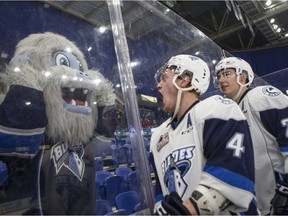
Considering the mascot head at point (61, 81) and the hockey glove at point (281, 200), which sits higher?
the mascot head at point (61, 81)

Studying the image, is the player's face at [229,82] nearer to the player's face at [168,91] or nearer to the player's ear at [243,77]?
the player's ear at [243,77]

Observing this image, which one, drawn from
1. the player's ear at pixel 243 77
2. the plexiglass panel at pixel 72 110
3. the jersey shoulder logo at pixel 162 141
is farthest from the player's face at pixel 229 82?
the jersey shoulder logo at pixel 162 141

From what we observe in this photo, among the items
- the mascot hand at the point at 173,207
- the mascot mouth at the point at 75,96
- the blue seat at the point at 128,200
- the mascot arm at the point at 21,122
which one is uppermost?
the mascot mouth at the point at 75,96

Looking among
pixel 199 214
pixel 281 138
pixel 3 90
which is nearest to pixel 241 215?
pixel 199 214

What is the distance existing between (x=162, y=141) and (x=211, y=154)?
23cm

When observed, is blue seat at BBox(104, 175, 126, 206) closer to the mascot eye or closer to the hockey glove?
the mascot eye

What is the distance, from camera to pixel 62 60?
105 centimetres

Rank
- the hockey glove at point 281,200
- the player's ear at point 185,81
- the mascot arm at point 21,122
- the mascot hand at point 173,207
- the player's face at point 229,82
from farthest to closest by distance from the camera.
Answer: the player's face at point 229,82 < the hockey glove at point 281,200 < the player's ear at point 185,81 < the mascot arm at point 21,122 < the mascot hand at point 173,207

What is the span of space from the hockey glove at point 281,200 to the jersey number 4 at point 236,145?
1.62 feet

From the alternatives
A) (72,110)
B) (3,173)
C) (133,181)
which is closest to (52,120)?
(72,110)

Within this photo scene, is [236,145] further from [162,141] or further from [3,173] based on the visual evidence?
[3,173]

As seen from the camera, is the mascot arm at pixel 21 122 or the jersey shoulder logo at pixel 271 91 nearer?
the mascot arm at pixel 21 122

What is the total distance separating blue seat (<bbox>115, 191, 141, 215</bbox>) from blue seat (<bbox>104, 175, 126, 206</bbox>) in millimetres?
47

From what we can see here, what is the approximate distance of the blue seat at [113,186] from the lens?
45.6 inches
